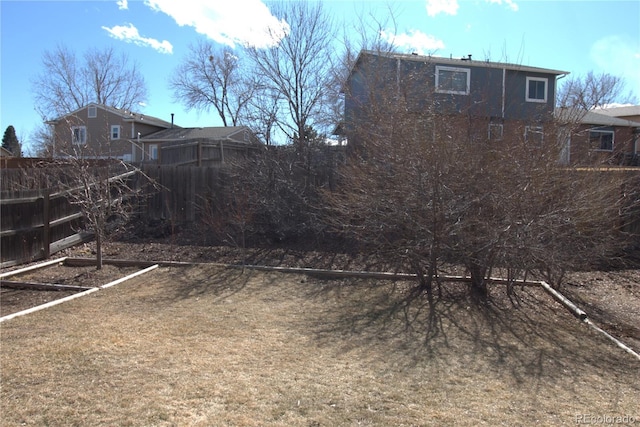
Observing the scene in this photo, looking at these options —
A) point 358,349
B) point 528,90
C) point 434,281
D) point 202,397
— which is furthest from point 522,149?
point 528,90

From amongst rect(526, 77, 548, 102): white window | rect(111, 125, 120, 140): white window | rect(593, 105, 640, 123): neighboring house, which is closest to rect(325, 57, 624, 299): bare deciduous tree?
rect(526, 77, 548, 102): white window

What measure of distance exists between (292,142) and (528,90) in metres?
16.2

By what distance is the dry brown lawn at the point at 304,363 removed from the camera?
9.98ft

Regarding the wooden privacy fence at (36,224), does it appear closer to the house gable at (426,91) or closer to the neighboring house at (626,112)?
the house gable at (426,91)

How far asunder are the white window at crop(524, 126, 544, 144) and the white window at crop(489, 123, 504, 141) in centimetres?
35

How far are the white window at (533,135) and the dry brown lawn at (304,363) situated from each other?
233 cm

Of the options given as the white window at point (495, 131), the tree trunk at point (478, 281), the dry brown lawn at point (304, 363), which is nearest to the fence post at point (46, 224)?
the dry brown lawn at point (304, 363)

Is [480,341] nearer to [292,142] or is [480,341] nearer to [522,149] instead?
[522,149]

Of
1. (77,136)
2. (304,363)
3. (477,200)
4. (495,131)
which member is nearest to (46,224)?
A: (77,136)

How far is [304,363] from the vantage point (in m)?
3.91

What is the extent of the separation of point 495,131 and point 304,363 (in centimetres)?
468

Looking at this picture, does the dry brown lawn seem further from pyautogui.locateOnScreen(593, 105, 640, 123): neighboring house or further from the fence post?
pyautogui.locateOnScreen(593, 105, 640, 123): neighboring house

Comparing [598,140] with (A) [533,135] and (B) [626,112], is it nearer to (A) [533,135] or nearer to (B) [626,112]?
(A) [533,135]

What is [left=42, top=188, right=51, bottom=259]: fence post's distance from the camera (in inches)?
327
